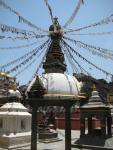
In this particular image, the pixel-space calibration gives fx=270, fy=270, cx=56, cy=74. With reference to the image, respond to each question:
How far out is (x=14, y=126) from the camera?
60.2 ft

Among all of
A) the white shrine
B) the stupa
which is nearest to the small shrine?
the stupa

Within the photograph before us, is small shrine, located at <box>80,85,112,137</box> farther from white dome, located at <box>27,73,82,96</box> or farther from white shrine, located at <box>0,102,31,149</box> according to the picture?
white shrine, located at <box>0,102,31,149</box>

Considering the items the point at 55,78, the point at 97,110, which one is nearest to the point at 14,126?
the point at 55,78

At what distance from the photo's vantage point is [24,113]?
63.9 feet

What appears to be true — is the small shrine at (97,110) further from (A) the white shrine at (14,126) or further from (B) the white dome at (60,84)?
(A) the white shrine at (14,126)

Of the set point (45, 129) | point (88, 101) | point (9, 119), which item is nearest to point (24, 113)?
point (9, 119)

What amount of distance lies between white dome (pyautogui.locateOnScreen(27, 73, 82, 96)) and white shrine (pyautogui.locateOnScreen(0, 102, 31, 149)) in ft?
8.67

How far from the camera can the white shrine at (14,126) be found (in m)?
17.5

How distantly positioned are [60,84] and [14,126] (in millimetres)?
4372

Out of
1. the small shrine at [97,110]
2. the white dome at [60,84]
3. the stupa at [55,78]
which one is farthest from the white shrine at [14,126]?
the small shrine at [97,110]

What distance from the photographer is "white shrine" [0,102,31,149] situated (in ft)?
57.3

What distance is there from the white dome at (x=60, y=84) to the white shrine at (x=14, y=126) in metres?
2.64

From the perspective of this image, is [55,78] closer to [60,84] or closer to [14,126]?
Result: [60,84]

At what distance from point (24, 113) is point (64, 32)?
647cm
